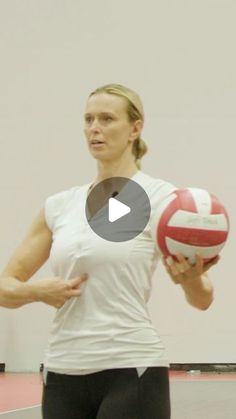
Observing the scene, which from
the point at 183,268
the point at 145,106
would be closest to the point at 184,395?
the point at 145,106

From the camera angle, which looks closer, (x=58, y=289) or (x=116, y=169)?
(x=58, y=289)

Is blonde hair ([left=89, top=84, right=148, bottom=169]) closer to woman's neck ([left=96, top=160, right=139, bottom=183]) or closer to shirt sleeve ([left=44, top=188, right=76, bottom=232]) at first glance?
woman's neck ([left=96, top=160, right=139, bottom=183])

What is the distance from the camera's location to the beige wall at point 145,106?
8.40 metres

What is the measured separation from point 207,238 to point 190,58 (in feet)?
22.6

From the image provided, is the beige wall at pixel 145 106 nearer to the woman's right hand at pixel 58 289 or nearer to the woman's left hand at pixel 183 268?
the woman's right hand at pixel 58 289

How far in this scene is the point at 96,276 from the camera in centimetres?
200

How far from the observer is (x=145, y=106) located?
340 inches

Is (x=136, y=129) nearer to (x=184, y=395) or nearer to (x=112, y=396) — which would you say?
(x=112, y=396)

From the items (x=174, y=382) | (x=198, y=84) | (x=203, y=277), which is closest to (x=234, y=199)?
(x=198, y=84)

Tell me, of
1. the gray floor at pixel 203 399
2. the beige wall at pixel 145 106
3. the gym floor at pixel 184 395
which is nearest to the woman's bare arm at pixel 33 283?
the gym floor at pixel 184 395

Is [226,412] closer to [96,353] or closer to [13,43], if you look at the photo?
[96,353]

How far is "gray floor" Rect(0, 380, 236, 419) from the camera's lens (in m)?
4.82

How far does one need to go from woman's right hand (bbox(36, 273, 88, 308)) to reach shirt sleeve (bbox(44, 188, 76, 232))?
0.23 m

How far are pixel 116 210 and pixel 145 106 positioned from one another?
6655mm
